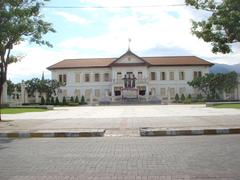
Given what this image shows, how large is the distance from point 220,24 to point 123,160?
49.8ft

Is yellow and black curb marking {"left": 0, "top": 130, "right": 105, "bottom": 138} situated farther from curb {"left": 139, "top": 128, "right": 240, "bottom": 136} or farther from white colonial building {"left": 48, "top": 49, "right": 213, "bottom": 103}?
white colonial building {"left": 48, "top": 49, "right": 213, "bottom": 103}

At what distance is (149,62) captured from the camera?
98125 mm

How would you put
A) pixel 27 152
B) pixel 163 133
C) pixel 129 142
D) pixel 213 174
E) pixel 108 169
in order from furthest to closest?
pixel 163 133, pixel 129 142, pixel 27 152, pixel 108 169, pixel 213 174

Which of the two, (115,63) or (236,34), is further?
(115,63)

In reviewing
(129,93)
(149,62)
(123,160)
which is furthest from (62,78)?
(123,160)

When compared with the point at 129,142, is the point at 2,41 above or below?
above

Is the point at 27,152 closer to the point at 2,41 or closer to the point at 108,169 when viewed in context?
the point at 108,169

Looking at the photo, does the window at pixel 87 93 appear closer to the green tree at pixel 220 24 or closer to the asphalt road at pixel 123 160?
the green tree at pixel 220 24

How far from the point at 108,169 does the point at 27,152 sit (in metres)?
3.97

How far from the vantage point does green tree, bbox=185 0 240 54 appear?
23.3 metres

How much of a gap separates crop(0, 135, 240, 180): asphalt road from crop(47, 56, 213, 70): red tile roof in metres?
82.5

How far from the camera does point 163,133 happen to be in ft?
59.4

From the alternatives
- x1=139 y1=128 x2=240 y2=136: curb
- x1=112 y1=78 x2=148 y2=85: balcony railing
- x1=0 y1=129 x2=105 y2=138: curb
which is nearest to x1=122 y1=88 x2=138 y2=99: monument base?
x1=112 y1=78 x2=148 y2=85: balcony railing

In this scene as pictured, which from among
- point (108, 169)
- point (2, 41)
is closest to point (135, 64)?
point (2, 41)
